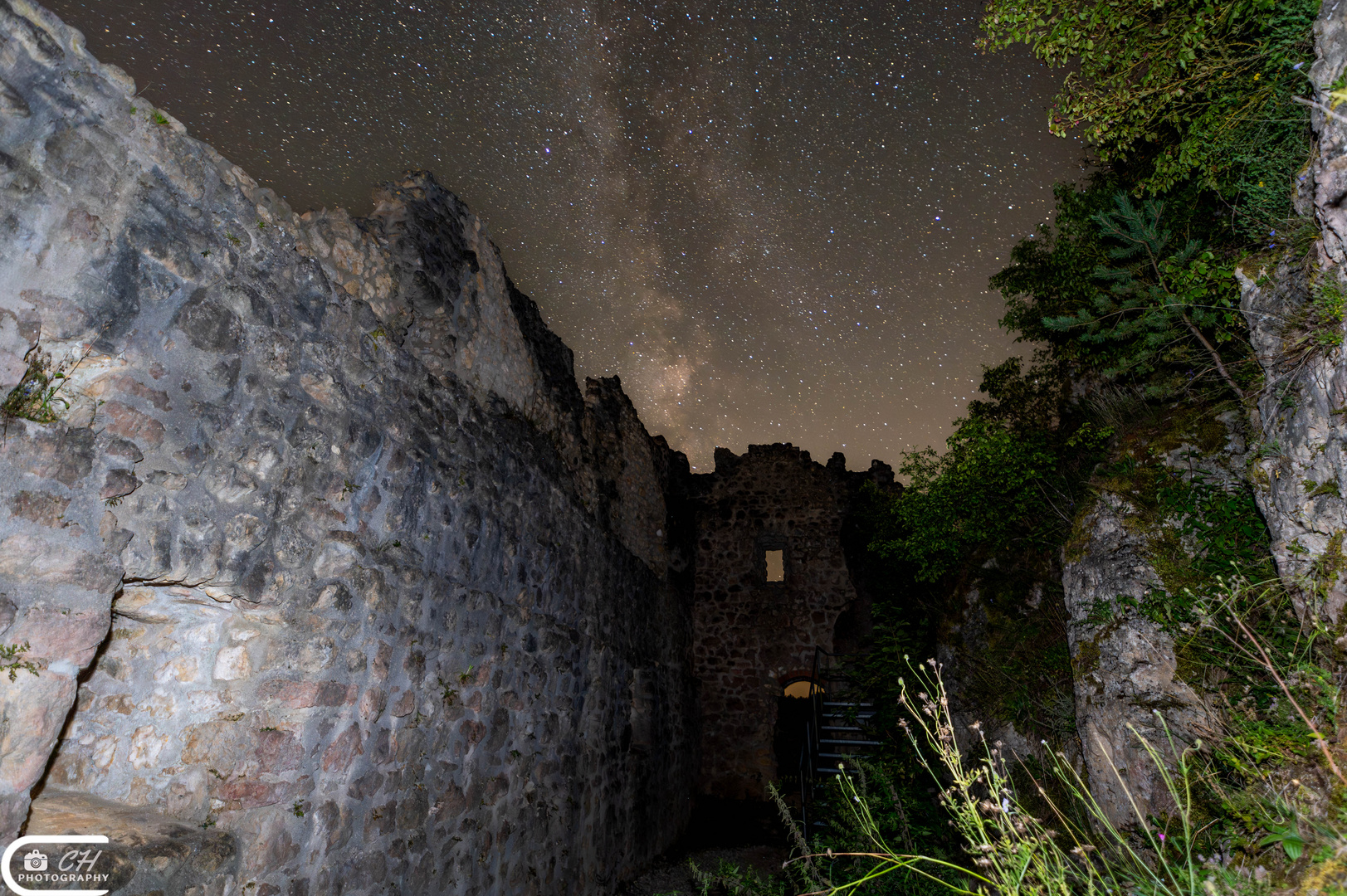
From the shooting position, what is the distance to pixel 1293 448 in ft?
11.3

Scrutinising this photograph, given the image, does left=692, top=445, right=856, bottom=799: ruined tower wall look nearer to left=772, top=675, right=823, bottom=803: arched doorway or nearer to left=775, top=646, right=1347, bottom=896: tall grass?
left=772, top=675, right=823, bottom=803: arched doorway

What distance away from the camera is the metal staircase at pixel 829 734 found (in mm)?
7637

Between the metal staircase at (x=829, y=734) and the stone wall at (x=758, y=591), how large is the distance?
95cm

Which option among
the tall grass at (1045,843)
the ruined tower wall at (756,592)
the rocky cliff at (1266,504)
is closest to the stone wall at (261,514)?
the tall grass at (1045,843)

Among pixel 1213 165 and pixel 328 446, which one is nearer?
pixel 328 446

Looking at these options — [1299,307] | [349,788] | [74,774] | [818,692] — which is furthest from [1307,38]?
[818,692]

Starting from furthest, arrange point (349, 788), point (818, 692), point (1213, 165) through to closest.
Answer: point (818, 692) → point (1213, 165) → point (349, 788)

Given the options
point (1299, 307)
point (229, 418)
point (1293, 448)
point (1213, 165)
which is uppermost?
point (1213, 165)

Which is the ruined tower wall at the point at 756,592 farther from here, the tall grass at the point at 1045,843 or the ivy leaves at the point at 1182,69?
the ivy leaves at the point at 1182,69

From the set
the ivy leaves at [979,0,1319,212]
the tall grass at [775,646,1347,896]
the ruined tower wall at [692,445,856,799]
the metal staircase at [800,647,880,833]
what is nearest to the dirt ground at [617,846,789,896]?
the metal staircase at [800,647,880,833]

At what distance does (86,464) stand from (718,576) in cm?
1006

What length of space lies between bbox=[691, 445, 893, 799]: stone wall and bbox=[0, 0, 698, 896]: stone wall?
5.79 meters

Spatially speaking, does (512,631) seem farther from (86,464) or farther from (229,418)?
(86,464)

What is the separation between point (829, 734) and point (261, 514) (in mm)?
8366
